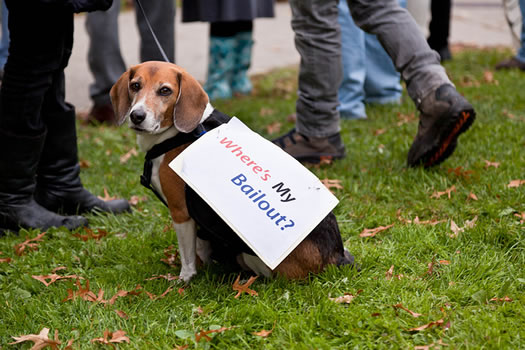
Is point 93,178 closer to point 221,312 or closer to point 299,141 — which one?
point 299,141

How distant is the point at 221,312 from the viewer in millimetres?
2646

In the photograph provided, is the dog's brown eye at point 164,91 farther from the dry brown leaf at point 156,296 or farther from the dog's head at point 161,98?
the dry brown leaf at point 156,296

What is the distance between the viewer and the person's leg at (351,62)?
5.62 metres

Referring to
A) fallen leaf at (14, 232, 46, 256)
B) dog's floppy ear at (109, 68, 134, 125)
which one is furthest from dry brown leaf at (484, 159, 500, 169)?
fallen leaf at (14, 232, 46, 256)

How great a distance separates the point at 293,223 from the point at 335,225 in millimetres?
302

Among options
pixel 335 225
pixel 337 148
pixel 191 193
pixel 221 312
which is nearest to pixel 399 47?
pixel 337 148

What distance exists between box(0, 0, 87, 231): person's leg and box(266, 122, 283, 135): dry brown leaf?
2.22 m

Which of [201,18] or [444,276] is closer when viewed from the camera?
[444,276]

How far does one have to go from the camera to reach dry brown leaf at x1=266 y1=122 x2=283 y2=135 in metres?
5.56

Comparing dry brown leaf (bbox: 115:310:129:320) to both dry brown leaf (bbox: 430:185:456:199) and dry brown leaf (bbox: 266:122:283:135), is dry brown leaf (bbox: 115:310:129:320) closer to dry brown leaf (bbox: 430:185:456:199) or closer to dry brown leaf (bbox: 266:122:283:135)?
dry brown leaf (bbox: 430:185:456:199)

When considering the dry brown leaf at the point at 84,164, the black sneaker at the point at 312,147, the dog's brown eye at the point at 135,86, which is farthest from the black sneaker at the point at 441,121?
the dry brown leaf at the point at 84,164

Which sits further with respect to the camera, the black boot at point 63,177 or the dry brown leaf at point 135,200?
the dry brown leaf at point 135,200

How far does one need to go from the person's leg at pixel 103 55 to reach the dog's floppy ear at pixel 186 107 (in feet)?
10.6

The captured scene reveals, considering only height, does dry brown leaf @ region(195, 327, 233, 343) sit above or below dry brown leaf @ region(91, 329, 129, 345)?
above
